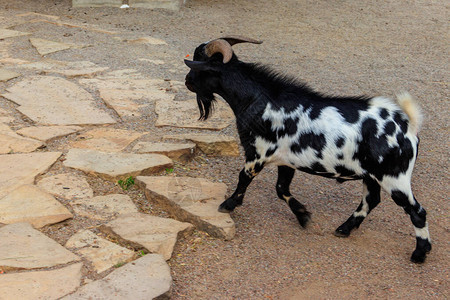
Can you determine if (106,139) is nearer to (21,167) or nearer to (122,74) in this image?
(21,167)

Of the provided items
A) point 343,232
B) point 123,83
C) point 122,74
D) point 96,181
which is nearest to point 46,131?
point 96,181

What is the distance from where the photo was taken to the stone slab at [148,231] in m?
3.93

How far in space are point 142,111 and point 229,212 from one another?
2440mm

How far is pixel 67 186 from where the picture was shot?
4664 mm

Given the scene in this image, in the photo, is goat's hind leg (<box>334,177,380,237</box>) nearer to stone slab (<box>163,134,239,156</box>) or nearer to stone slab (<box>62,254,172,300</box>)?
stone slab (<box>62,254,172,300</box>)

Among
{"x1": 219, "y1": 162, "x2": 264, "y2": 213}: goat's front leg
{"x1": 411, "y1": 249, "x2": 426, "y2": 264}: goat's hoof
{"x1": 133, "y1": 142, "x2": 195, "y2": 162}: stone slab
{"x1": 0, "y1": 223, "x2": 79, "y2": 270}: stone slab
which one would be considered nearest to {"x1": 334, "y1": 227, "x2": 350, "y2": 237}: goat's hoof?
{"x1": 411, "y1": 249, "x2": 426, "y2": 264}: goat's hoof

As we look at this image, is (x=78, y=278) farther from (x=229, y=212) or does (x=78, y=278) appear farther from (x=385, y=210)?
(x=385, y=210)

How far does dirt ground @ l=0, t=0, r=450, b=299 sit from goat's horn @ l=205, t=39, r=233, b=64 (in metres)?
1.31

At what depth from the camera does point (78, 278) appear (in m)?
3.51

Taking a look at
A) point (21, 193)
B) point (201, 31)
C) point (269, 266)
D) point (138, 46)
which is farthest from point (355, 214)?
point (201, 31)

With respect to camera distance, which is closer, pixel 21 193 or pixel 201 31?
pixel 21 193

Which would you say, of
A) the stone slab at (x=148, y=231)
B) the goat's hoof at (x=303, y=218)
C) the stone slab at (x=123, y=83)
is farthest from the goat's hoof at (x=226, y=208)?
the stone slab at (x=123, y=83)

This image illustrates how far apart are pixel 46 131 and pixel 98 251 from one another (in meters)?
2.22

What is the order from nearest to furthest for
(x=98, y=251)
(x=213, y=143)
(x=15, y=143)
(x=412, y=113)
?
1. (x=98, y=251)
2. (x=412, y=113)
3. (x=15, y=143)
4. (x=213, y=143)
